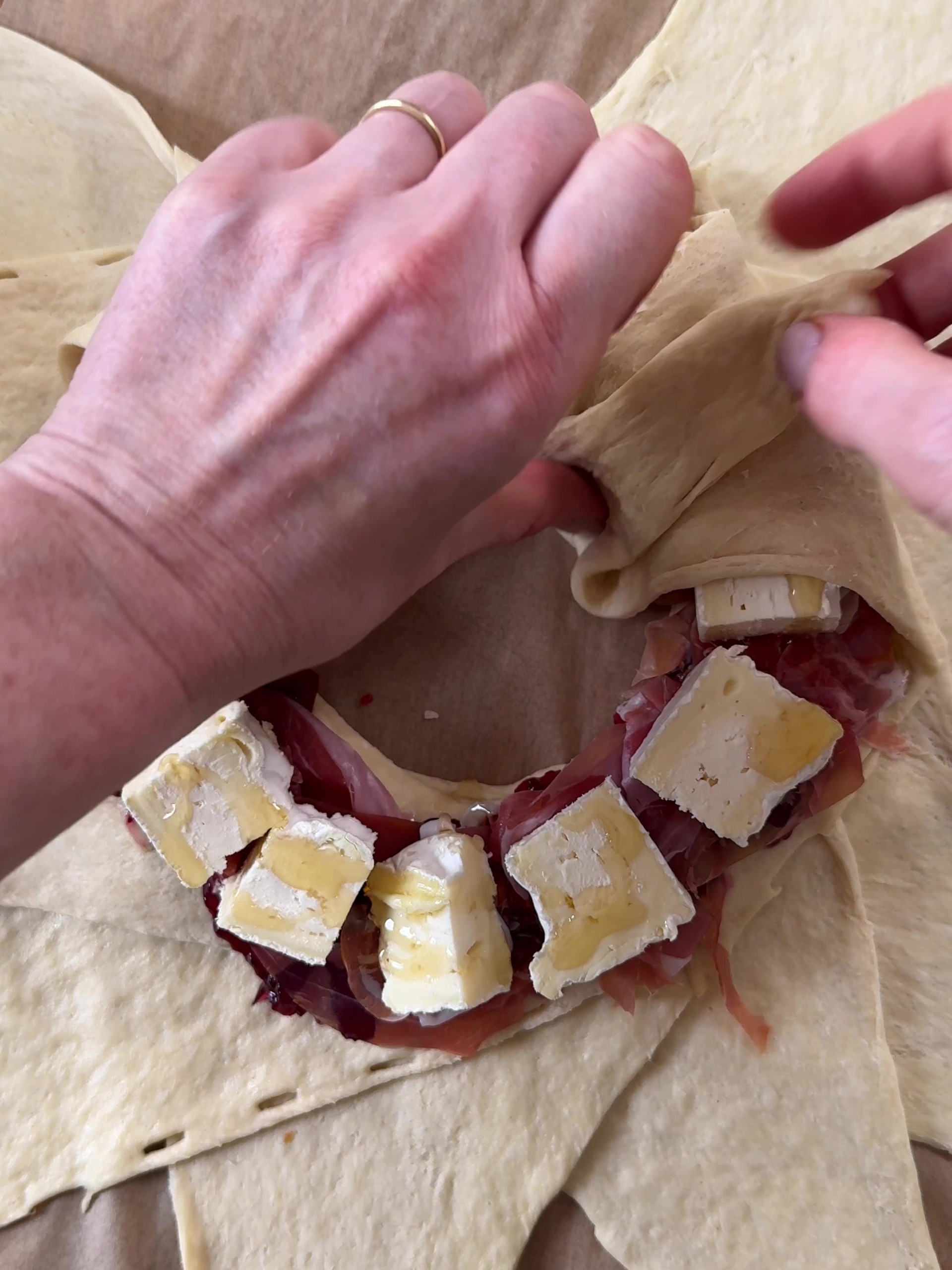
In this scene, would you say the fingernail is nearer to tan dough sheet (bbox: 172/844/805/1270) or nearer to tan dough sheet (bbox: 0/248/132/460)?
tan dough sheet (bbox: 172/844/805/1270)

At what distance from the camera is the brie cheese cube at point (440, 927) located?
108cm

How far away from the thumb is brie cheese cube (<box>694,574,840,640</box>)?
1.20 feet

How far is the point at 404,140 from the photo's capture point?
2.29 feet

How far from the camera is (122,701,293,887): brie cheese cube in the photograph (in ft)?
3.68

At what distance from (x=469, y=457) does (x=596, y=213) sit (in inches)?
7.9

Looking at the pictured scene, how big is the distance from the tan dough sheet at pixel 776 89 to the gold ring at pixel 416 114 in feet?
1.95

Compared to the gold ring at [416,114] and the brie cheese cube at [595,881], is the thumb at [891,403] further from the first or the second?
the brie cheese cube at [595,881]

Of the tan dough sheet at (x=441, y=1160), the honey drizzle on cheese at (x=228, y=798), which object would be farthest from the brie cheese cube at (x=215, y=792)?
the tan dough sheet at (x=441, y=1160)

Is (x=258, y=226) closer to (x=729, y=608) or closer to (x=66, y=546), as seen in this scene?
(x=66, y=546)

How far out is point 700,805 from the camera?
107 cm

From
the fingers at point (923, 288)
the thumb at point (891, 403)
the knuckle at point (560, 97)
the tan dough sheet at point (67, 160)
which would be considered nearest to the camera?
the thumb at point (891, 403)

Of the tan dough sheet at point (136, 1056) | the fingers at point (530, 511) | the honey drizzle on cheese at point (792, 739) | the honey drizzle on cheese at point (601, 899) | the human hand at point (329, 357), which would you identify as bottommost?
the tan dough sheet at point (136, 1056)

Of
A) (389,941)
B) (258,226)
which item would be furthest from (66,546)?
(389,941)

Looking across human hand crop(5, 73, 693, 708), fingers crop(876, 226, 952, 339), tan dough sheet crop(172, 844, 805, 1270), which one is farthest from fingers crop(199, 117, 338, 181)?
tan dough sheet crop(172, 844, 805, 1270)
